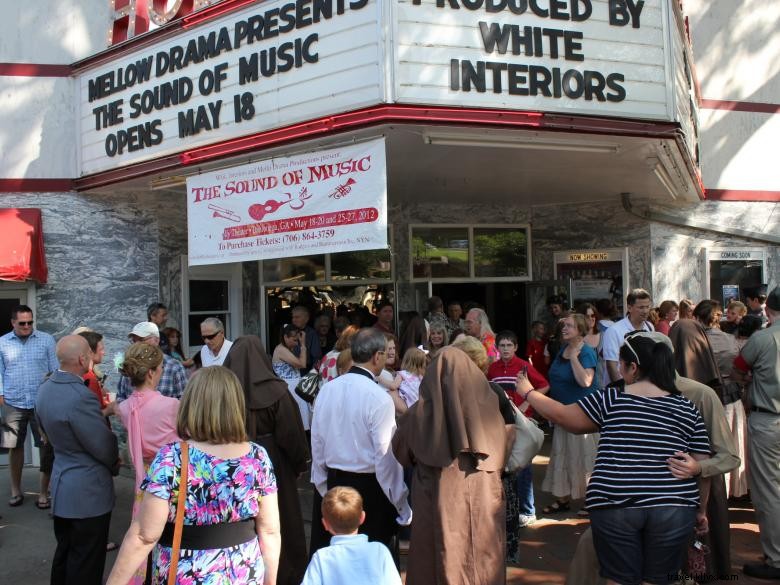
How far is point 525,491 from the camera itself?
19.8ft

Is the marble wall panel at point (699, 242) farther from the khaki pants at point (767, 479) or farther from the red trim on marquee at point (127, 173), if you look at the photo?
the red trim on marquee at point (127, 173)

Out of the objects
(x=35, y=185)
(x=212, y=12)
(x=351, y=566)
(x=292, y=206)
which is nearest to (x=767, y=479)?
(x=351, y=566)

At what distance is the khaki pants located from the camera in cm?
491

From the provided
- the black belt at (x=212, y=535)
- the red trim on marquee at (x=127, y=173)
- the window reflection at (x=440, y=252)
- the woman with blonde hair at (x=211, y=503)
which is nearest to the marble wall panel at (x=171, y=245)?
the red trim on marquee at (x=127, y=173)

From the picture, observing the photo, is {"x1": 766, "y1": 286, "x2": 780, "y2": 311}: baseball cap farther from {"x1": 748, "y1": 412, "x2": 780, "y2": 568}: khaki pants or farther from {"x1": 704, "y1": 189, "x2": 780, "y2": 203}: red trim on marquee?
{"x1": 704, "y1": 189, "x2": 780, "y2": 203}: red trim on marquee

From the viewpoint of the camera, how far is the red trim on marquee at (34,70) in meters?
8.89

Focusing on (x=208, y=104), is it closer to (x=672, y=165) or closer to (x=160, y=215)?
(x=160, y=215)

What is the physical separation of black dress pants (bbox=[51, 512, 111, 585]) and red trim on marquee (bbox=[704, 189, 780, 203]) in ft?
30.2

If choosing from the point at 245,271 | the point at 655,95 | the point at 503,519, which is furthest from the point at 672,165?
the point at 245,271

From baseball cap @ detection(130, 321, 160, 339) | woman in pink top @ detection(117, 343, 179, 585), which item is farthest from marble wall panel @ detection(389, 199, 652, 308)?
woman in pink top @ detection(117, 343, 179, 585)

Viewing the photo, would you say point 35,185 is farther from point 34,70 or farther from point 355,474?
point 355,474

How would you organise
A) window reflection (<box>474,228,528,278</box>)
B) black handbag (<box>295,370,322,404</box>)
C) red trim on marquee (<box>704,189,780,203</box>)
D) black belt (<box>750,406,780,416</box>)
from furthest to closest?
window reflection (<box>474,228,528,278</box>) → red trim on marquee (<box>704,189,780,203</box>) → black handbag (<box>295,370,322,404</box>) → black belt (<box>750,406,780,416</box>)

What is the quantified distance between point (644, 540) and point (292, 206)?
4.51 meters

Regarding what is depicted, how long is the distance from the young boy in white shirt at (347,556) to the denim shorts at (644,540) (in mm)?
1113
